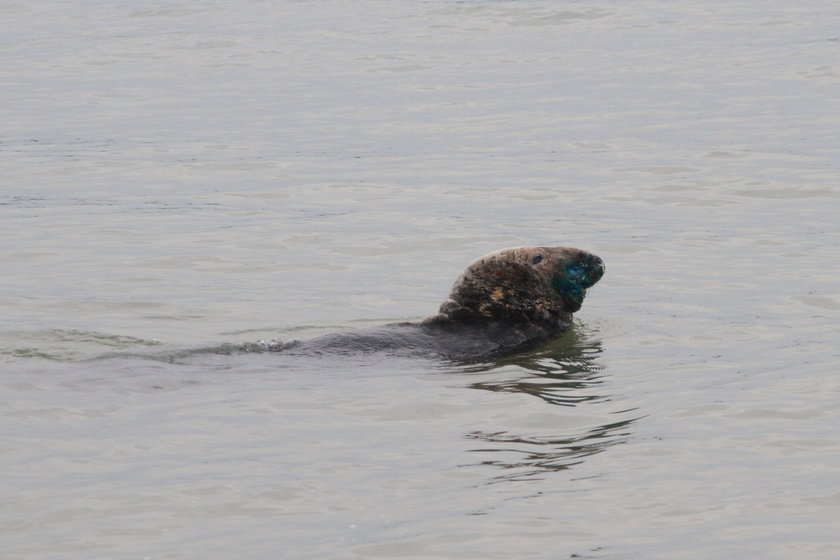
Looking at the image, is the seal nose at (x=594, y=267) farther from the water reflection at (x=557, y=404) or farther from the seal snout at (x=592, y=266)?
the water reflection at (x=557, y=404)

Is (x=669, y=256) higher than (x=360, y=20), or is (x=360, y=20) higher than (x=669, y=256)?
(x=360, y=20)

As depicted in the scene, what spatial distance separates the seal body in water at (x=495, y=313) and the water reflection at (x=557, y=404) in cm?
18

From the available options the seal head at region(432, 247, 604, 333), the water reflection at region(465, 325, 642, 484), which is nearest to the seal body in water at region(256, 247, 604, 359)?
the seal head at region(432, 247, 604, 333)

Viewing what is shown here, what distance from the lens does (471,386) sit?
319 inches

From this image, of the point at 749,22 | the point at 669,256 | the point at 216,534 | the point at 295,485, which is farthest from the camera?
the point at 749,22

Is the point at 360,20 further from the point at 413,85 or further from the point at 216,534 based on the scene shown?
the point at 216,534

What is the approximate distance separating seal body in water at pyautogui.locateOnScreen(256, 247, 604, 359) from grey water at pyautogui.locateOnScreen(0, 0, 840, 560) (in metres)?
0.20

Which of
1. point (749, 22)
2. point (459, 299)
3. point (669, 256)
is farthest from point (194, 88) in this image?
point (459, 299)

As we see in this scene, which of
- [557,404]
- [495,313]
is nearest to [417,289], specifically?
[495,313]

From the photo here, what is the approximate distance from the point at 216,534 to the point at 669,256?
682 cm

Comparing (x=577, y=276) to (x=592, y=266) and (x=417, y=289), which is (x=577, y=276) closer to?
(x=592, y=266)

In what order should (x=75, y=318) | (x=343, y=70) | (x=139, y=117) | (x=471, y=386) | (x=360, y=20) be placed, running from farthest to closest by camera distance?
(x=360, y=20) < (x=343, y=70) < (x=139, y=117) < (x=75, y=318) < (x=471, y=386)

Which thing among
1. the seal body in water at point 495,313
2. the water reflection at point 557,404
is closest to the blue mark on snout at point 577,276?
the seal body in water at point 495,313

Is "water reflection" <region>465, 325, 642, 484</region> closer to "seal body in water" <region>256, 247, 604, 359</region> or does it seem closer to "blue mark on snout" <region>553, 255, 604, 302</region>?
"seal body in water" <region>256, 247, 604, 359</region>
